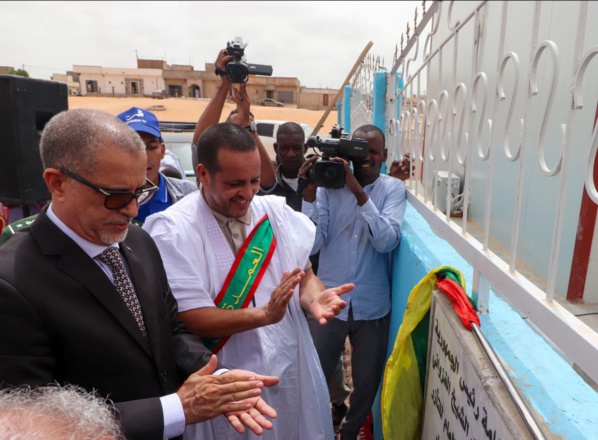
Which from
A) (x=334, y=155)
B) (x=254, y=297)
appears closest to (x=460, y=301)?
(x=254, y=297)

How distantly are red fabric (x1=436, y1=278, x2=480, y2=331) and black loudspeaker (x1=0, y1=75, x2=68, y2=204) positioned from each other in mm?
2453

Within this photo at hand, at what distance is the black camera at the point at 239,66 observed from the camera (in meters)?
2.69

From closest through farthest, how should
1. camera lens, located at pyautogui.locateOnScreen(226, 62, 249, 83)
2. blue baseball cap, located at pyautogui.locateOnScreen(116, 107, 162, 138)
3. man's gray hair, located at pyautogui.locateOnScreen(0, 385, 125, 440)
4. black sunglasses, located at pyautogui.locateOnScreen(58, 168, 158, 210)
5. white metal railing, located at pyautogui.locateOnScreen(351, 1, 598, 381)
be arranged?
man's gray hair, located at pyautogui.locateOnScreen(0, 385, 125, 440) < white metal railing, located at pyautogui.locateOnScreen(351, 1, 598, 381) < black sunglasses, located at pyautogui.locateOnScreen(58, 168, 158, 210) < blue baseball cap, located at pyautogui.locateOnScreen(116, 107, 162, 138) < camera lens, located at pyautogui.locateOnScreen(226, 62, 249, 83)

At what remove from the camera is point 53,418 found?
2.34ft

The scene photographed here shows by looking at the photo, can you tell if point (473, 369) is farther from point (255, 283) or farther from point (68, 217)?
point (68, 217)

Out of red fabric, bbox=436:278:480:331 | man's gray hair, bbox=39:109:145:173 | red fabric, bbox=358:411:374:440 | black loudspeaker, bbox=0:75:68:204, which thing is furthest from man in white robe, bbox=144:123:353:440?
black loudspeaker, bbox=0:75:68:204

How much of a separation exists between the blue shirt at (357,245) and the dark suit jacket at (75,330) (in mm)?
1280

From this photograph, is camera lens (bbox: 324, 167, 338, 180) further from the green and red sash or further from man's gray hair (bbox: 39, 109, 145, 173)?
man's gray hair (bbox: 39, 109, 145, 173)

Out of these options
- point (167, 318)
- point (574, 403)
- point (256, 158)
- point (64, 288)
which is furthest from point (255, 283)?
point (574, 403)

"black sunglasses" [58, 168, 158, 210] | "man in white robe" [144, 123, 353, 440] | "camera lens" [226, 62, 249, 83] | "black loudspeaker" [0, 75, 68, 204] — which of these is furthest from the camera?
"camera lens" [226, 62, 249, 83]

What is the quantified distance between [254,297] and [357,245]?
0.91 metres

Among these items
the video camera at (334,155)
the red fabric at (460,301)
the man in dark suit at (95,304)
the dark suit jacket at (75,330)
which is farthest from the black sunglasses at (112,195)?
the video camera at (334,155)

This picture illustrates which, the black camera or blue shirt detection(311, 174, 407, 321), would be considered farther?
the black camera

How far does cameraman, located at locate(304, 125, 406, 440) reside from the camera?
7.83 ft
